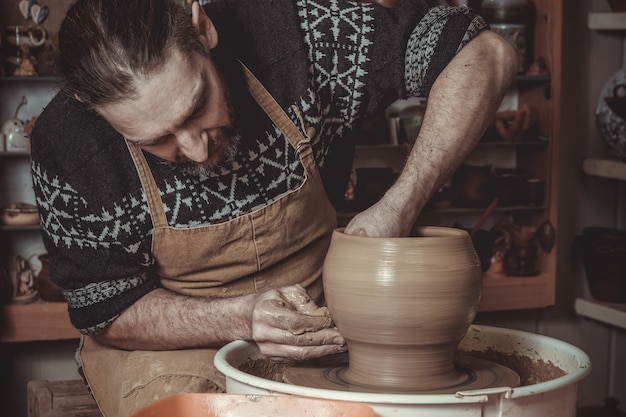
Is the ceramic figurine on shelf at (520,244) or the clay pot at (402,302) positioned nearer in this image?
the clay pot at (402,302)

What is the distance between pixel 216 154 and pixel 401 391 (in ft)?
1.98

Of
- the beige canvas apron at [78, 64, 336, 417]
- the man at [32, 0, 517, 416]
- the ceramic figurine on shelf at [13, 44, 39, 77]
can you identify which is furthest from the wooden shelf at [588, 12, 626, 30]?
the ceramic figurine on shelf at [13, 44, 39, 77]

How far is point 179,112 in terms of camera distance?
1472mm

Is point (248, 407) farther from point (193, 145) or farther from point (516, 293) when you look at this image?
point (516, 293)

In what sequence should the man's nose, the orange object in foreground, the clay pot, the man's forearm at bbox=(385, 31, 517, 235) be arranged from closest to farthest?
the orange object in foreground
the clay pot
the man's nose
the man's forearm at bbox=(385, 31, 517, 235)

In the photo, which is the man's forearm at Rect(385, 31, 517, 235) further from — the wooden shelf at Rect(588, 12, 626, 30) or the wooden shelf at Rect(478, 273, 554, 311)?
the wooden shelf at Rect(588, 12, 626, 30)

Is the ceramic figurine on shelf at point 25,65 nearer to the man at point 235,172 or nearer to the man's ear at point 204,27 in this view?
the man at point 235,172

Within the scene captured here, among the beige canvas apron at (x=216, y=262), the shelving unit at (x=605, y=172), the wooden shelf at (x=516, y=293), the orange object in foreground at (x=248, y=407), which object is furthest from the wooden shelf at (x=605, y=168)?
the orange object in foreground at (x=248, y=407)

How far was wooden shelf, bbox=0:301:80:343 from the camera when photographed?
3.17 metres

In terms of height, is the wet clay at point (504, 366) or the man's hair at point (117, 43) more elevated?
the man's hair at point (117, 43)

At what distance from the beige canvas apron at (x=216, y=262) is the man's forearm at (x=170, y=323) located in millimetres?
28

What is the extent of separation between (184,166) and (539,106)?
2.36 meters

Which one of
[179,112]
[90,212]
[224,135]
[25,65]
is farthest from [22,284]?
[179,112]

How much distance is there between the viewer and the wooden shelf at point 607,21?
359 cm
